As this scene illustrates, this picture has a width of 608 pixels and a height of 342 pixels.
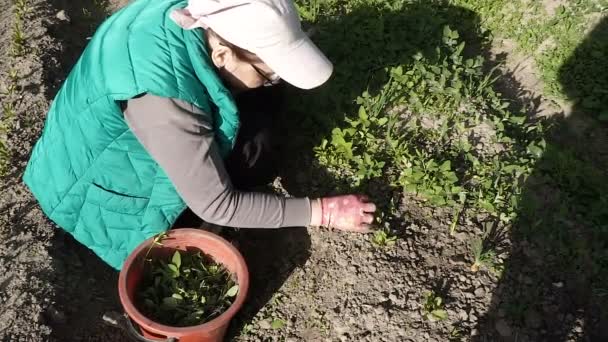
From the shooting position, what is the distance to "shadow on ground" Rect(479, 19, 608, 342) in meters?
2.55

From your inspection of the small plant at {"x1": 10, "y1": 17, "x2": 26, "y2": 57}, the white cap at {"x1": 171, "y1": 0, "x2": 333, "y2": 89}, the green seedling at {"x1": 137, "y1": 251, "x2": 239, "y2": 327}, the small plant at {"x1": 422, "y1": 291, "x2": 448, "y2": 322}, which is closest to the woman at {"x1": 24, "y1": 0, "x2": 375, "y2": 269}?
the white cap at {"x1": 171, "y1": 0, "x2": 333, "y2": 89}

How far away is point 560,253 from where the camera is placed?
274 centimetres

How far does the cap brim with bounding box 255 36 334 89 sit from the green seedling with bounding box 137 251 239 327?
35.3 inches

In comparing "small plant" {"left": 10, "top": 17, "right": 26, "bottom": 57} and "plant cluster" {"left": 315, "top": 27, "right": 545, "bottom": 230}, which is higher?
"plant cluster" {"left": 315, "top": 27, "right": 545, "bottom": 230}

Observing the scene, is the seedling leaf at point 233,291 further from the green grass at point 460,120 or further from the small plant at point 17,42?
the small plant at point 17,42

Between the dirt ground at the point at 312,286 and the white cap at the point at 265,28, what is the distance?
3.30 feet

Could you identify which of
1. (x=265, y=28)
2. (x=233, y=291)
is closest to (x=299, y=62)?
(x=265, y=28)

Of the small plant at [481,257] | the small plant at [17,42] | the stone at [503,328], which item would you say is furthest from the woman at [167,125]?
the small plant at [17,42]

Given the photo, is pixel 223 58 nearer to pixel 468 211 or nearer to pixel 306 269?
pixel 306 269

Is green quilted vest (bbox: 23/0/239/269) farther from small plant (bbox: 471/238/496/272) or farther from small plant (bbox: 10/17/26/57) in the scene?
small plant (bbox: 10/17/26/57)

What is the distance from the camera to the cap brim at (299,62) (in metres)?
2.02

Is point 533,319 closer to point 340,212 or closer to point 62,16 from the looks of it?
point 340,212

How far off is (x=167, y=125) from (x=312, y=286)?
112 cm

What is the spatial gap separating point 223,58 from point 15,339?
1.44 metres
